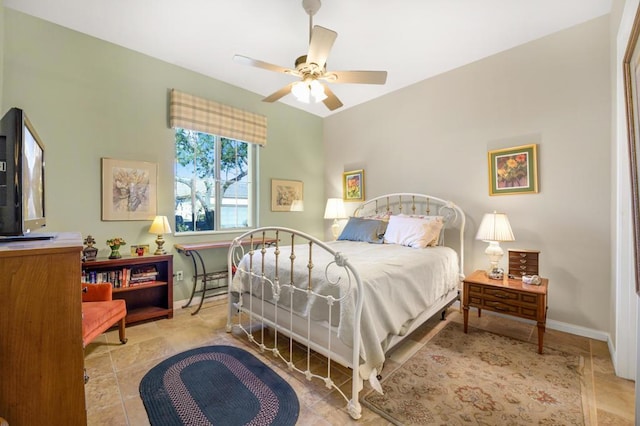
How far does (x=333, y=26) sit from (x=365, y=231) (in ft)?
7.30

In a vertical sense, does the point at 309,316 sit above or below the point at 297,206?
below

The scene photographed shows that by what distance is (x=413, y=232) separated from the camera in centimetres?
308

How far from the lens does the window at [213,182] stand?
355 centimetres

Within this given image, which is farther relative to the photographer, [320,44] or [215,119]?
[215,119]

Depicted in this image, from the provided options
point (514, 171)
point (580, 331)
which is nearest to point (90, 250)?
point (514, 171)

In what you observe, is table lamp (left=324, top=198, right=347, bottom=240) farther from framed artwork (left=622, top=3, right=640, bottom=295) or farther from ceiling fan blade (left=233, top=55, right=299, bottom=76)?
framed artwork (left=622, top=3, right=640, bottom=295)

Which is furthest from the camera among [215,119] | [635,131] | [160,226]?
[215,119]

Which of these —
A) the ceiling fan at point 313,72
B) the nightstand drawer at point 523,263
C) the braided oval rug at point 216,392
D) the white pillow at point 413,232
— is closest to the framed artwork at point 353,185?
the white pillow at point 413,232

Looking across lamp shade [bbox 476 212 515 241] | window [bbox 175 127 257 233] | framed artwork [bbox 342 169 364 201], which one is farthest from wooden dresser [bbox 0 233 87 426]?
framed artwork [bbox 342 169 364 201]

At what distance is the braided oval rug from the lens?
1552 mm

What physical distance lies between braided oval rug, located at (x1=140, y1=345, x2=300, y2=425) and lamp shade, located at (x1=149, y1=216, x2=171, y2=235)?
1.36 metres

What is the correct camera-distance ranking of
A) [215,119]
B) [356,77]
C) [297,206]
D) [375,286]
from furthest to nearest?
[297,206] < [215,119] < [356,77] < [375,286]

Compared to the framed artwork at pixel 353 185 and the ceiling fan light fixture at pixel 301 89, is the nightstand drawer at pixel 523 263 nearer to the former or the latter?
the framed artwork at pixel 353 185

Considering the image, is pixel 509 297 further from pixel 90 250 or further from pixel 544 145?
pixel 90 250
